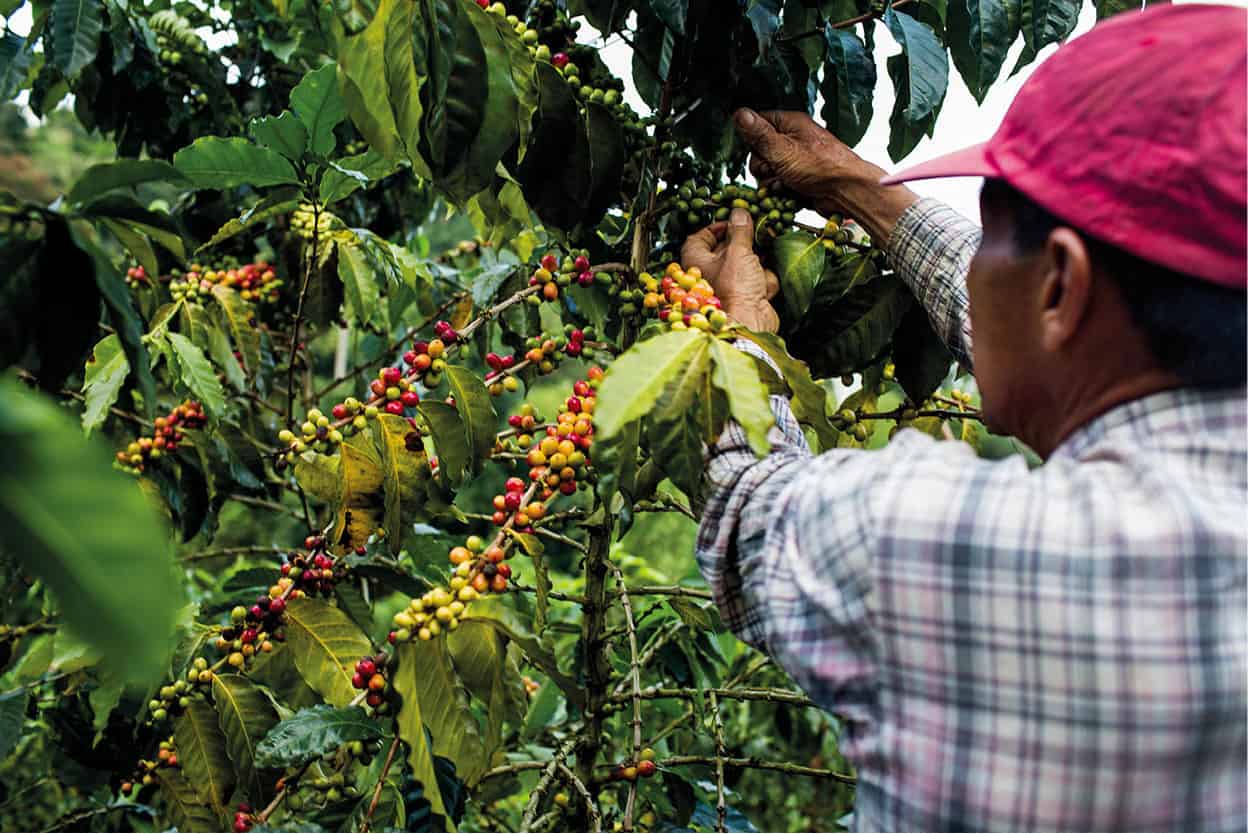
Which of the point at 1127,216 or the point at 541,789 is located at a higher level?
the point at 1127,216

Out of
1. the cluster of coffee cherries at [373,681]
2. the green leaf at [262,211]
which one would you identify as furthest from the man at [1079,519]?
the green leaf at [262,211]

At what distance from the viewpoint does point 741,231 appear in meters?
1.59

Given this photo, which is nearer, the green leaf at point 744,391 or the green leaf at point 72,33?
the green leaf at point 744,391

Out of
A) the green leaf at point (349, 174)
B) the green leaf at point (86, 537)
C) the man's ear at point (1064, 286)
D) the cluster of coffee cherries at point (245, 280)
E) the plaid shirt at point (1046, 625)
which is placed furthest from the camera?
the cluster of coffee cherries at point (245, 280)

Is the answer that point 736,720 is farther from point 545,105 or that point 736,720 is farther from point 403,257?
point 545,105

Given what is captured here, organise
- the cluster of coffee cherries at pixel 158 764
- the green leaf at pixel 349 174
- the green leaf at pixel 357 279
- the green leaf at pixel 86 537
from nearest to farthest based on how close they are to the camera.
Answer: the green leaf at pixel 86 537 → the green leaf at pixel 349 174 → the cluster of coffee cherries at pixel 158 764 → the green leaf at pixel 357 279

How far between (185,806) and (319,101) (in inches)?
50.0

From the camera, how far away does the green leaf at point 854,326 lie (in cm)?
161

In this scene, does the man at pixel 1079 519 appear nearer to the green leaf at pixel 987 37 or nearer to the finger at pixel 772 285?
the finger at pixel 772 285

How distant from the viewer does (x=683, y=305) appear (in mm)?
1369

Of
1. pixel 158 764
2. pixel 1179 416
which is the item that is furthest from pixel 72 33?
pixel 1179 416

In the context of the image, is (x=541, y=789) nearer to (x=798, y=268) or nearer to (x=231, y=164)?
(x=798, y=268)

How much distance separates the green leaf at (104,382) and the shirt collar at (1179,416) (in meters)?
1.61

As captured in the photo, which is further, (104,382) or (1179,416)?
(104,382)
